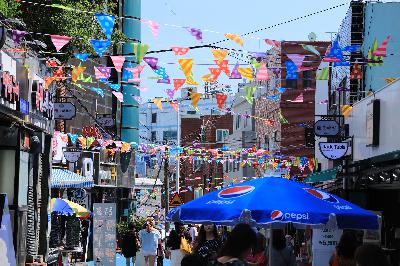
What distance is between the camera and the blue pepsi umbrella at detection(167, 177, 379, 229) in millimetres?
11969

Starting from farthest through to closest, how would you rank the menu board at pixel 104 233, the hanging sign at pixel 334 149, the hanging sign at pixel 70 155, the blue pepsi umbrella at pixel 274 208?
the hanging sign at pixel 70 155, the hanging sign at pixel 334 149, the menu board at pixel 104 233, the blue pepsi umbrella at pixel 274 208

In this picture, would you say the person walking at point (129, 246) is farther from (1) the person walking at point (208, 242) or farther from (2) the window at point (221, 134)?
(2) the window at point (221, 134)

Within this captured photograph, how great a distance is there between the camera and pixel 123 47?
4578cm

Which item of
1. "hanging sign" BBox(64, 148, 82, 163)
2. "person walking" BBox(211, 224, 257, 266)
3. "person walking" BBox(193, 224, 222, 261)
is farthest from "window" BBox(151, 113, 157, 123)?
"person walking" BBox(211, 224, 257, 266)

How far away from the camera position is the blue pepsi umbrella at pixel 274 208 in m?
12.0

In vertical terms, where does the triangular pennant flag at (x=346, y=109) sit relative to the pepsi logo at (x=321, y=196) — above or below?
above

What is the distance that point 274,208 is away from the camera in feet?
39.7

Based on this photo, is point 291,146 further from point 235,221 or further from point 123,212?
point 235,221

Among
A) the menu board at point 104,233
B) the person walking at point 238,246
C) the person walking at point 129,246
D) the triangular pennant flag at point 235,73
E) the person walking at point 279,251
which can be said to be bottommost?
the person walking at point 129,246

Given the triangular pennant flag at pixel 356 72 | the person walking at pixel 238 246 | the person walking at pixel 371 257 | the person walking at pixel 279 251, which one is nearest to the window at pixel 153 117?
the triangular pennant flag at pixel 356 72

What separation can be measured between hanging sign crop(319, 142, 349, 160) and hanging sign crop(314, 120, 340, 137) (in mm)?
465

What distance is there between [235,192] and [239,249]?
14.3 feet

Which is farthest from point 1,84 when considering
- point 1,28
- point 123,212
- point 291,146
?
point 291,146

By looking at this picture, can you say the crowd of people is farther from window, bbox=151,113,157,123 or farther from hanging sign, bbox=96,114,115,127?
window, bbox=151,113,157,123
